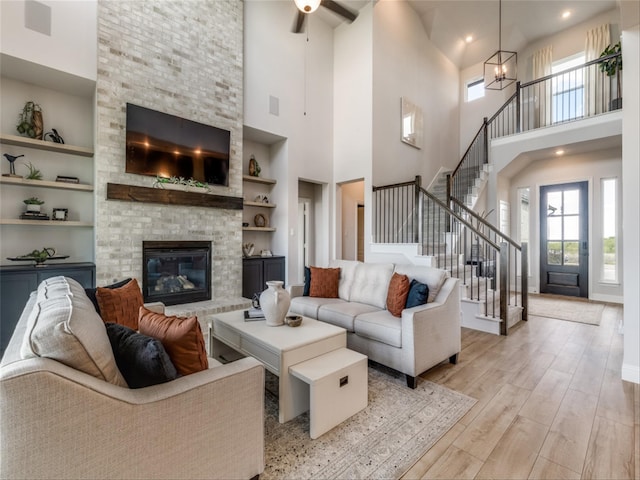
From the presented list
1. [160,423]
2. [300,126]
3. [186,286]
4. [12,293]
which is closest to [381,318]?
[160,423]

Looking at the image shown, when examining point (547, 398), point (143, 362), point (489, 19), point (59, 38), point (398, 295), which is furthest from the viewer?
point (489, 19)

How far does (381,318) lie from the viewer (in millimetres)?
2826

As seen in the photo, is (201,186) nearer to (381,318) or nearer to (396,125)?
(381,318)

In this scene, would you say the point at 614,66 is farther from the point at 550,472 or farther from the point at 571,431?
the point at 550,472

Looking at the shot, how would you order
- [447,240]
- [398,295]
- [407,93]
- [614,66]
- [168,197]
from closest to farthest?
[398,295] → [168,197] → [614,66] → [447,240] → [407,93]

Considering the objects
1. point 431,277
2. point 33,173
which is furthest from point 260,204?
point 431,277

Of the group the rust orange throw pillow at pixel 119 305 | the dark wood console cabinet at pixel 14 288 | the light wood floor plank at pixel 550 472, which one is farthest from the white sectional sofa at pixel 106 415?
the dark wood console cabinet at pixel 14 288

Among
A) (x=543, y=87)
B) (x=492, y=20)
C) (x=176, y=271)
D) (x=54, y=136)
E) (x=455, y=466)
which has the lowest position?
(x=455, y=466)

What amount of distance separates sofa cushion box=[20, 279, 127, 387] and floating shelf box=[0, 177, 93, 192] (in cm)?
314

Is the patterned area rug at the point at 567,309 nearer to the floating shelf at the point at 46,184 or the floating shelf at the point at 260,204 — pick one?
the floating shelf at the point at 260,204

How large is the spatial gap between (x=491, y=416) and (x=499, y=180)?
19.8 ft

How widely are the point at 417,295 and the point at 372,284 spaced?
0.72 m

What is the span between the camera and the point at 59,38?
337 centimetres

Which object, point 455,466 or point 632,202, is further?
point 632,202
